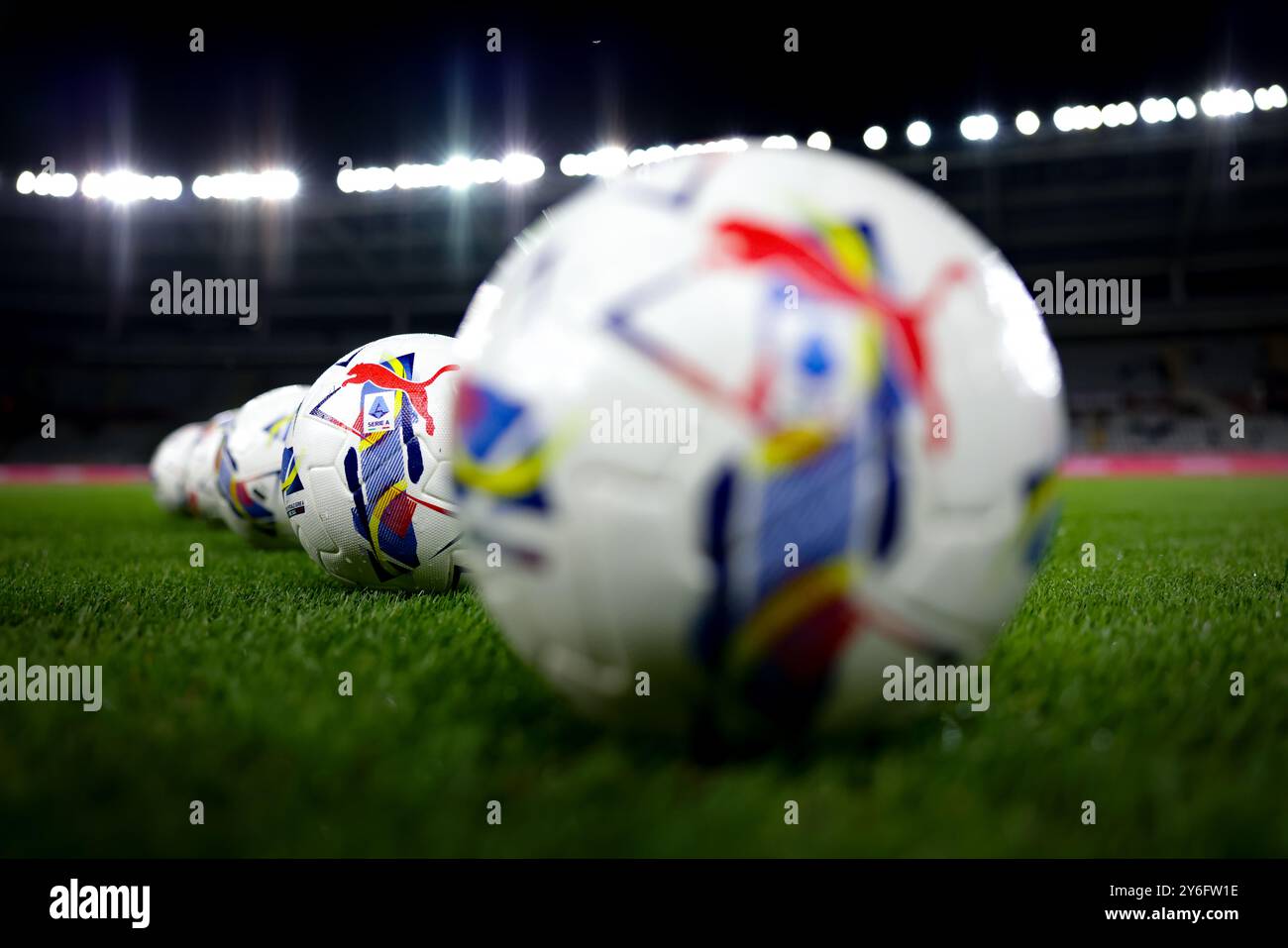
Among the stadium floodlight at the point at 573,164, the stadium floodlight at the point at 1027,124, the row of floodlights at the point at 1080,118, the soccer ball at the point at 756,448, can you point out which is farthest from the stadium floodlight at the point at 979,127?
the soccer ball at the point at 756,448

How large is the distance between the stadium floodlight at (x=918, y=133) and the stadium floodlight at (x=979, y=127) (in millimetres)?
985

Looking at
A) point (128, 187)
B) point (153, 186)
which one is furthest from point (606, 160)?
point (128, 187)

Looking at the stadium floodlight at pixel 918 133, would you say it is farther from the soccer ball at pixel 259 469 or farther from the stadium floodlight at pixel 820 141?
the soccer ball at pixel 259 469

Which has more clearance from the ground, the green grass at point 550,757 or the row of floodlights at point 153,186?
the row of floodlights at point 153,186

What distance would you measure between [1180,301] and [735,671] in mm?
35965

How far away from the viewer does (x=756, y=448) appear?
172 cm

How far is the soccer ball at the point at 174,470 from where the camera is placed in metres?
9.32

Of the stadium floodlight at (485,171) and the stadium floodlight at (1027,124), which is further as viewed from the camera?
the stadium floodlight at (485,171)

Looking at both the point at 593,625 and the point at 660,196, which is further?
the point at 660,196

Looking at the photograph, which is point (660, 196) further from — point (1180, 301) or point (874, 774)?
point (1180, 301)

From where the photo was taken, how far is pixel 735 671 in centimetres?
184

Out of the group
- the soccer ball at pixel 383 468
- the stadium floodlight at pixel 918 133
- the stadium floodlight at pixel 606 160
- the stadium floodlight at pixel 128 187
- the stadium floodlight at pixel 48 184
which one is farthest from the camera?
the stadium floodlight at pixel 128 187

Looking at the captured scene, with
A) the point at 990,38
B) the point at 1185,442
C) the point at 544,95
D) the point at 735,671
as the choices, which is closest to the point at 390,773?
the point at 735,671

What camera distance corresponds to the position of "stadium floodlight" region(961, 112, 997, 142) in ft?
83.2
